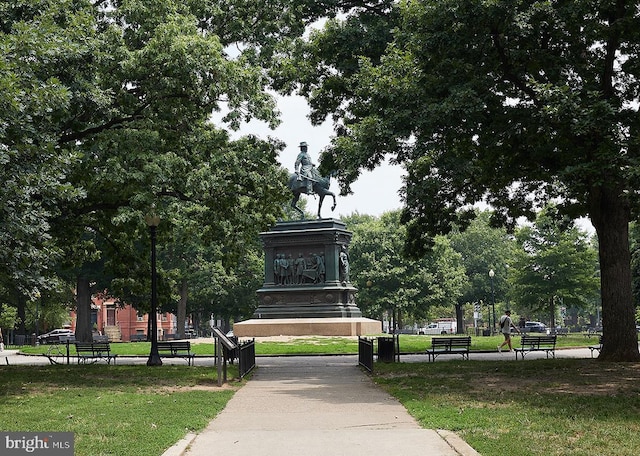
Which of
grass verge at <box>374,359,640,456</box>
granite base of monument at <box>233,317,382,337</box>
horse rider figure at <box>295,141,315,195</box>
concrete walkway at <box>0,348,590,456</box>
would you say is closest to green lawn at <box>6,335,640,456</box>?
grass verge at <box>374,359,640,456</box>

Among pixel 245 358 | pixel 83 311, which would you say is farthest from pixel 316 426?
pixel 83 311

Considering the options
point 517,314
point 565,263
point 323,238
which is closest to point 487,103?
point 323,238

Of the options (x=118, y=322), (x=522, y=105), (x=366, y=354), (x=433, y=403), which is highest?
(x=522, y=105)

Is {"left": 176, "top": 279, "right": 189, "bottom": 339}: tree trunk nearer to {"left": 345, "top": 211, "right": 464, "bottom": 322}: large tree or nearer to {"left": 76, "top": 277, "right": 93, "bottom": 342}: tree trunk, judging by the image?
{"left": 76, "top": 277, "right": 93, "bottom": 342}: tree trunk

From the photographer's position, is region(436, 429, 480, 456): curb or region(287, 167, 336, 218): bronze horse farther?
region(287, 167, 336, 218): bronze horse

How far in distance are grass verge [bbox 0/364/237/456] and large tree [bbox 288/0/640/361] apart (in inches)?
274

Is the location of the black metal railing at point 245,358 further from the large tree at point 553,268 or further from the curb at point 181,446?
the large tree at point 553,268

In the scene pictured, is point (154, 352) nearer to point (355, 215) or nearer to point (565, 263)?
point (565, 263)

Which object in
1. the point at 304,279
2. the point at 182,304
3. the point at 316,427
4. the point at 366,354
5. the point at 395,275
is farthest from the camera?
the point at 395,275

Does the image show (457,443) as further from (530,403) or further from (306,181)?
(306,181)

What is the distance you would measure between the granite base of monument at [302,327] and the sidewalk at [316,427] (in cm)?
1913

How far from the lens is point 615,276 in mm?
19578

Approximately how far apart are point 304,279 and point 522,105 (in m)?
22.1

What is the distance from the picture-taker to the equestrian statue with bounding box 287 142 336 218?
40.8 meters
